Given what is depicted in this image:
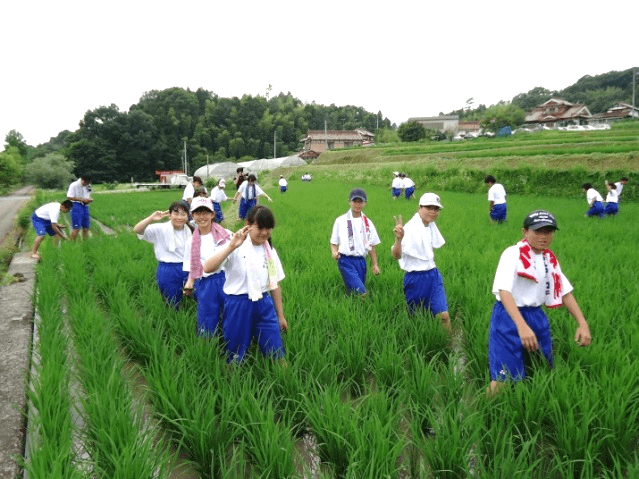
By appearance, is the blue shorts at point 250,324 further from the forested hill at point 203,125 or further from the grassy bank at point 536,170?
the forested hill at point 203,125

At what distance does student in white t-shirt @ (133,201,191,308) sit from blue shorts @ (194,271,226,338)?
0.91m

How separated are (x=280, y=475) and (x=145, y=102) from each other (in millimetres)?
65106

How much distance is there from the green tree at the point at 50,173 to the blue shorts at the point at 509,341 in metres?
46.1

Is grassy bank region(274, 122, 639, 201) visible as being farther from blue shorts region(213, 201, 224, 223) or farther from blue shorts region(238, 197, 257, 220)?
blue shorts region(213, 201, 224, 223)

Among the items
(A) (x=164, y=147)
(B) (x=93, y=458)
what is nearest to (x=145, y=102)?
(A) (x=164, y=147)

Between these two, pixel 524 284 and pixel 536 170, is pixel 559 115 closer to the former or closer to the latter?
pixel 536 170

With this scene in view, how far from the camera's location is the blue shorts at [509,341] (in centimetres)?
235

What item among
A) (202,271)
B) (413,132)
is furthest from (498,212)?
(413,132)

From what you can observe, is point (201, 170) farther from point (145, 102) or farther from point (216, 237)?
point (216, 237)

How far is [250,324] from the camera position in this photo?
110 inches

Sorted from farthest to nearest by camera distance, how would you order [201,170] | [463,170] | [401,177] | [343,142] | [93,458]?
[343,142] < [201,170] < [463,170] < [401,177] < [93,458]

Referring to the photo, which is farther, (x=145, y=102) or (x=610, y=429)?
(x=145, y=102)

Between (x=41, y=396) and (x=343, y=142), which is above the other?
(x=343, y=142)

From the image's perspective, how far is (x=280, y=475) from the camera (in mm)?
1822
